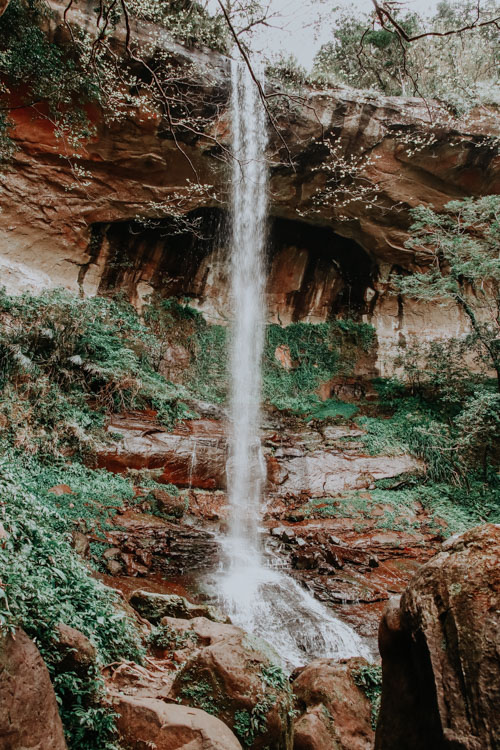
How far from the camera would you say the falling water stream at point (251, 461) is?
4402 millimetres

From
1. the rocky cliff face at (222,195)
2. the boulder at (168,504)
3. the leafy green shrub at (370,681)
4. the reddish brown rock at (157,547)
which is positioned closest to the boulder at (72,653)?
the leafy green shrub at (370,681)

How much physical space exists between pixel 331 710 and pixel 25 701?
219 centimetres

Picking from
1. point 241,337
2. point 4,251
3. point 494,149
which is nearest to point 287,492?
point 241,337

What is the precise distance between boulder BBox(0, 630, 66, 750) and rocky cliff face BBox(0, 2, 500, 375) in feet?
27.7

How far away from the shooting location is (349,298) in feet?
45.6

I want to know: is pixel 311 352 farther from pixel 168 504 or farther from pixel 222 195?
pixel 168 504

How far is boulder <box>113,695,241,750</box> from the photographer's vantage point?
1844mm

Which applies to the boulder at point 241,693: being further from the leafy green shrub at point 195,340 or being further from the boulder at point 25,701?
the leafy green shrub at point 195,340

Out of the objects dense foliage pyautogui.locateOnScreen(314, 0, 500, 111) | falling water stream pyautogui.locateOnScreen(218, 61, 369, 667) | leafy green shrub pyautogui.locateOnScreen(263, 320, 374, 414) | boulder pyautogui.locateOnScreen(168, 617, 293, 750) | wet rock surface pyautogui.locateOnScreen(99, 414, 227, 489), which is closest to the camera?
boulder pyautogui.locateOnScreen(168, 617, 293, 750)

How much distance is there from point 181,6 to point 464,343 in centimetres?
1083

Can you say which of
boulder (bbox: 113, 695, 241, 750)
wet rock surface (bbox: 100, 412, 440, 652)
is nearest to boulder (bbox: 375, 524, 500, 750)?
boulder (bbox: 113, 695, 241, 750)

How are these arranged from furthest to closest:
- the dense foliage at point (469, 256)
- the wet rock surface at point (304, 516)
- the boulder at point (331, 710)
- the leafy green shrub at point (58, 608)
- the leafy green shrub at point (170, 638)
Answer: the dense foliage at point (469, 256) → the wet rock surface at point (304, 516) → the leafy green shrub at point (170, 638) → the boulder at point (331, 710) → the leafy green shrub at point (58, 608)

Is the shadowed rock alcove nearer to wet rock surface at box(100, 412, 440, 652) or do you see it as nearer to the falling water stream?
the falling water stream

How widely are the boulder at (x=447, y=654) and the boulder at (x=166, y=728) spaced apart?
2.64ft
